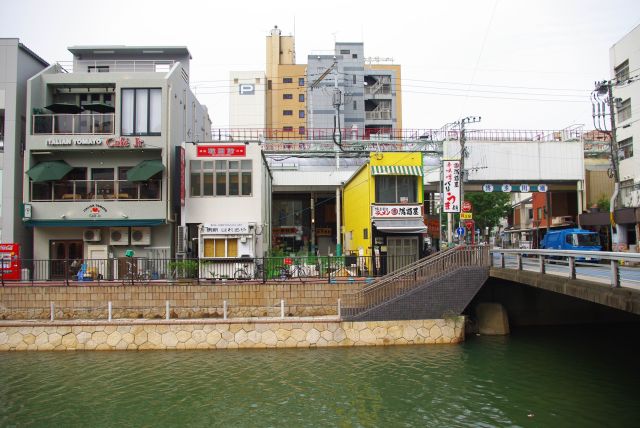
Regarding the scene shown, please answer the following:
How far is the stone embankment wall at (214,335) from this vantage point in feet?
65.1

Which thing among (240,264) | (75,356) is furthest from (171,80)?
(75,356)

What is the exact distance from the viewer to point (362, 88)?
78.1m

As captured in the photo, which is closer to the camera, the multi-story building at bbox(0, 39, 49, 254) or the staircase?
the staircase

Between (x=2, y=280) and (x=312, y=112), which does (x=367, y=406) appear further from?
(x=312, y=112)

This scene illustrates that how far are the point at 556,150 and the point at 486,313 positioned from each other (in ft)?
90.1

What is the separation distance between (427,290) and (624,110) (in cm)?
3143

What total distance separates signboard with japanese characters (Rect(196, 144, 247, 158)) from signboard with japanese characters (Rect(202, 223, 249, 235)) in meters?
4.66

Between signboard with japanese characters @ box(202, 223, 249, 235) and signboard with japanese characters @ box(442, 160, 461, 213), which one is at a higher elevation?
signboard with japanese characters @ box(442, 160, 461, 213)

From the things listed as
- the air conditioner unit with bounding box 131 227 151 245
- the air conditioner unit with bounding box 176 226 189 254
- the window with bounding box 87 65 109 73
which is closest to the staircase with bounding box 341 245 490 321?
the air conditioner unit with bounding box 176 226 189 254

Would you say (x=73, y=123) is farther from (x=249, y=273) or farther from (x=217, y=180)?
(x=249, y=273)

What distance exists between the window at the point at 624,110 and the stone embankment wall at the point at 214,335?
102ft

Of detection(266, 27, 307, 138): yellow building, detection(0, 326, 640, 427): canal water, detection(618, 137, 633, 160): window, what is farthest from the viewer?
detection(266, 27, 307, 138): yellow building

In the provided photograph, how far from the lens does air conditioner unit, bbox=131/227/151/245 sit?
2853cm

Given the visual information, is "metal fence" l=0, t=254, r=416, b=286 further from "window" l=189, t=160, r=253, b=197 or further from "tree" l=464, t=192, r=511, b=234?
"tree" l=464, t=192, r=511, b=234
